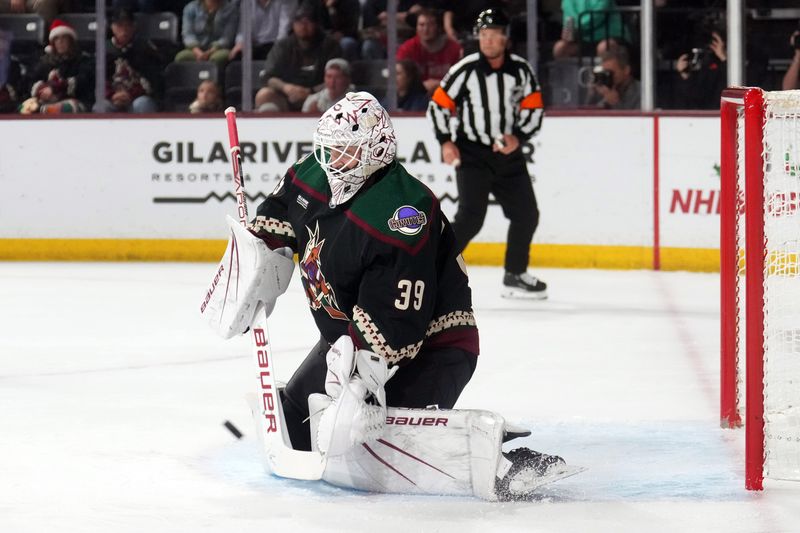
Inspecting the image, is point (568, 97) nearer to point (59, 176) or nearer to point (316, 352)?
point (59, 176)

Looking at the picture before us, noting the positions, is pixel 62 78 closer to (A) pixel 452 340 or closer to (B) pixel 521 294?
(B) pixel 521 294

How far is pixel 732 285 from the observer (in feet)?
13.0

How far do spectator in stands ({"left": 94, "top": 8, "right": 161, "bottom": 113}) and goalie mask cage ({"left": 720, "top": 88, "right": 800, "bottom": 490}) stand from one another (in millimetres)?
4971

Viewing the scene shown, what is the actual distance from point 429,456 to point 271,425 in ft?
1.31

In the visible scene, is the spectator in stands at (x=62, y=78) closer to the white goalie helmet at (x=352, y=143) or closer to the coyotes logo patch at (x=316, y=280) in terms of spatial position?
the coyotes logo patch at (x=316, y=280)

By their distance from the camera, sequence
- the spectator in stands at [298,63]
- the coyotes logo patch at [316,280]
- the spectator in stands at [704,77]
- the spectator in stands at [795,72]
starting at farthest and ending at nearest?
the spectator in stands at [298,63], the spectator in stands at [795,72], the spectator in stands at [704,77], the coyotes logo patch at [316,280]

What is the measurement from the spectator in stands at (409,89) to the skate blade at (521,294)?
1660 millimetres

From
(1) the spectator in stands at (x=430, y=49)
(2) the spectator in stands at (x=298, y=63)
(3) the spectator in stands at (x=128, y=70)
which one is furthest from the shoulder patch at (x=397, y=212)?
(3) the spectator in stands at (x=128, y=70)

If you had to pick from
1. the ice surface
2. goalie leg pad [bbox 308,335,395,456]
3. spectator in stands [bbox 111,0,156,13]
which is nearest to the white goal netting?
the ice surface

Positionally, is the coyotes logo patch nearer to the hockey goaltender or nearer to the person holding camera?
the hockey goaltender

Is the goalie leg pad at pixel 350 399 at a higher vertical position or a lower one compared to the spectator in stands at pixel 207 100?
lower

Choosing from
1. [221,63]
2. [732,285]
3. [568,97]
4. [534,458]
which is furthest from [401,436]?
[221,63]

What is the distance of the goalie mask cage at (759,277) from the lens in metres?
3.31

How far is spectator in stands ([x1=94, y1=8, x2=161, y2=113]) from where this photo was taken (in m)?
8.43
